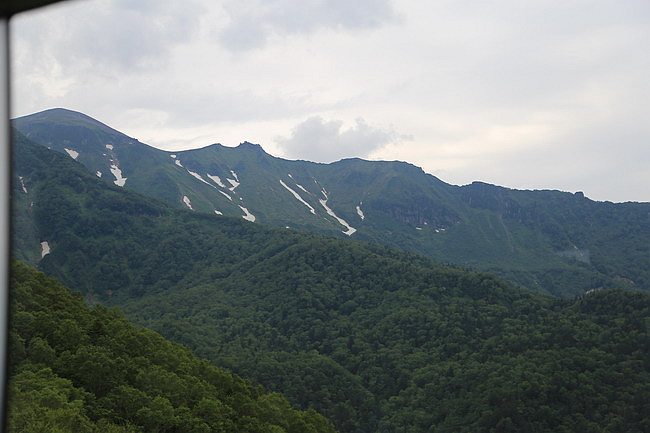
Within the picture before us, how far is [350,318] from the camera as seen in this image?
41781 millimetres

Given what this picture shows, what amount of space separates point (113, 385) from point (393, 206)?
104078mm

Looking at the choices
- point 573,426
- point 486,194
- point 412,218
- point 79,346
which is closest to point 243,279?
point 573,426

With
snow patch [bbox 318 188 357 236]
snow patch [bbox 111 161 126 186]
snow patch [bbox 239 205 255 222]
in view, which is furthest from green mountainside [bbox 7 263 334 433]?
snow patch [bbox 318 188 357 236]

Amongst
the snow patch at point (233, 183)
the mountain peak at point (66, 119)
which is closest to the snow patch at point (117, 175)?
the mountain peak at point (66, 119)

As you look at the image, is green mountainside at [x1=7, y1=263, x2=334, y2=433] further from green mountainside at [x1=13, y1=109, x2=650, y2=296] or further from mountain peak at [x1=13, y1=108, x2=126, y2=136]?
mountain peak at [x1=13, y1=108, x2=126, y2=136]

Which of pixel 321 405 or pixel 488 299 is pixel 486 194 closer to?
pixel 488 299

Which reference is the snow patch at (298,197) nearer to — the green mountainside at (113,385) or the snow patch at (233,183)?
the snow patch at (233,183)

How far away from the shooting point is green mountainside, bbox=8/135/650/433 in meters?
22.5

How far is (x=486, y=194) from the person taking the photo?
121m

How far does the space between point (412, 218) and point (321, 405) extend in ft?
288

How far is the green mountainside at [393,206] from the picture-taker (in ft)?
281

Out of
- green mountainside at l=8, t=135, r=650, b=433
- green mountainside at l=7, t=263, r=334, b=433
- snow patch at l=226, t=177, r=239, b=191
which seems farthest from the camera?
snow patch at l=226, t=177, r=239, b=191

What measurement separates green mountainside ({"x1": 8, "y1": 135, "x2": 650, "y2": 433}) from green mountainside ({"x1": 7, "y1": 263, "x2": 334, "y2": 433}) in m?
2.23

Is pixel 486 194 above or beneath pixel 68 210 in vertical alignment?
above
